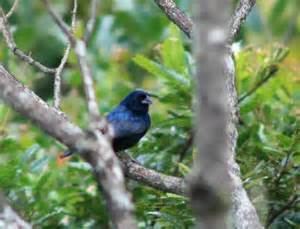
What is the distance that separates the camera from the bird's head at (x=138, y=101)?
6.91 meters

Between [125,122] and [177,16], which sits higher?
[177,16]

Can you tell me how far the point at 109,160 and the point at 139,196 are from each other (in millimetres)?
2806

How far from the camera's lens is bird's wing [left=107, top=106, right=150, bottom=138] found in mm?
6398

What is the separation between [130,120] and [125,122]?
59mm

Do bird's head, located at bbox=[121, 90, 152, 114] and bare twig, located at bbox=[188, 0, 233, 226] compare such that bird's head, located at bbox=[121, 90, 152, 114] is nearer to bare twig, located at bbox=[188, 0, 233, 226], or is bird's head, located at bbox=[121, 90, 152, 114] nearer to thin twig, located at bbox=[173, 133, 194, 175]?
thin twig, located at bbox=[173, 133, 194, 175]

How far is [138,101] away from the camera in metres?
7.00

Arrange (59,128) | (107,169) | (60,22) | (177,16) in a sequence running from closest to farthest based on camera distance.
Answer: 1. (107,169)
2. (60,22)
3. (59,128)
4. (177,16)

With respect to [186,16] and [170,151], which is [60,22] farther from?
[170,151]

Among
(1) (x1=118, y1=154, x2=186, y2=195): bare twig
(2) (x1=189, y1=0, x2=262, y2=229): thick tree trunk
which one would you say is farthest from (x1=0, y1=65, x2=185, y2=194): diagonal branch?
(1) (x1=118, y1=154, x2=186, y2=195): bare twig

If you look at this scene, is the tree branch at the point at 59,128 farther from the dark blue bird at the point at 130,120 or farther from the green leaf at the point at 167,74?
the dark blue bird at the point at 130,120

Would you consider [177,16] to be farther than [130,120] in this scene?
No

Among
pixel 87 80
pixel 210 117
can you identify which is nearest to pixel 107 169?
pixel 87 80

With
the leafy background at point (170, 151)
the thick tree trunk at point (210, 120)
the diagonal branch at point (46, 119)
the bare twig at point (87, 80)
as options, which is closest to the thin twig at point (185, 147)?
the leafy background at point (170, 151)

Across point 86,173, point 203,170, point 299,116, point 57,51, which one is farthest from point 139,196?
point 57,51
